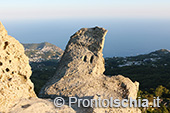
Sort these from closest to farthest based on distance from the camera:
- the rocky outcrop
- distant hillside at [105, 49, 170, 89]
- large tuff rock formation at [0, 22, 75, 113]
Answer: the rocky outcrop < large tuff rock formation at [0, 22, 75, 113] < distant hillside at [105, 49, 170, 89]

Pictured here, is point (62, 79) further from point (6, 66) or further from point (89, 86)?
point (6, 66)

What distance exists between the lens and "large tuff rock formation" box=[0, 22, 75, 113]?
6926mm

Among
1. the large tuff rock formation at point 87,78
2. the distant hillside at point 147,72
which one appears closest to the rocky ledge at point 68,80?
the large tuff rock formation at point 87,78

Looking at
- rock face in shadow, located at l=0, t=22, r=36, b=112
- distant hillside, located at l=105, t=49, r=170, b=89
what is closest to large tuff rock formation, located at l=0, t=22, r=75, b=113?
rock face in shadow, located at l=0, t=22, r=36, b=112

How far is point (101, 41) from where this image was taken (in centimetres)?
1258

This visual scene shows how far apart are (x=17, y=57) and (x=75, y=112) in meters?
4.38

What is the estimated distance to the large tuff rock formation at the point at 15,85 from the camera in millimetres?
6926

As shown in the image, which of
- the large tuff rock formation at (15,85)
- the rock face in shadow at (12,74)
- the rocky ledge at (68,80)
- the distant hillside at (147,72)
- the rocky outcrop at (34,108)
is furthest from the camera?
the distant hillside at (147,72)

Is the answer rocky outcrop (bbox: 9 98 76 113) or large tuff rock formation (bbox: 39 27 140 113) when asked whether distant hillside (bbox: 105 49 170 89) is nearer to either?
large tuff rock formation (bbox: 39 27 140 113)

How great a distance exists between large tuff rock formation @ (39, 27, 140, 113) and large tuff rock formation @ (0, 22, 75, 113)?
1.70m

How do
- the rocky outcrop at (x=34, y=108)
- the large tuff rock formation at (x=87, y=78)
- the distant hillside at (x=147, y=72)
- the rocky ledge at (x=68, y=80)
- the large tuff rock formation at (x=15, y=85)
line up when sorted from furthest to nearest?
the distant hillside at (x=147, y=72)
the large tuff rock formation at (x=87, y=78)
the rocky ledge at (x=68, y=80)
the large tuff rock formation at (x=15, y=85)
the rocky outcrop at (x=34, y=108)

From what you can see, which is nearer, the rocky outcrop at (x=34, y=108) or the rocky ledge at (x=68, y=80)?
the rocky outcrop at (x=34, y=108)

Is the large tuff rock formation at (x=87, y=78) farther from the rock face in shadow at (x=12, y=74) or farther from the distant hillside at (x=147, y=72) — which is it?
the distant hillside at (x=147, y=72)

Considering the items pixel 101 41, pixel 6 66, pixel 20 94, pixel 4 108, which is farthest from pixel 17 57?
pixel 101 41
